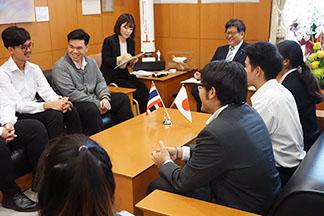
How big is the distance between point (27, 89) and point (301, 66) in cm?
228

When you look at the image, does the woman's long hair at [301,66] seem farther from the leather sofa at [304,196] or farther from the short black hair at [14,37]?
the short black hair at [14,37]

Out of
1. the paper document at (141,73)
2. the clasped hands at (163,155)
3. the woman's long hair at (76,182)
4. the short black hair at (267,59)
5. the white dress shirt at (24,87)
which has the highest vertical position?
the short black hair at (267,59)

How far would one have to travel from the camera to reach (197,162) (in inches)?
71.8

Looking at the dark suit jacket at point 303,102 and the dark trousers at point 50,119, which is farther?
the dark trousers at point 50,119

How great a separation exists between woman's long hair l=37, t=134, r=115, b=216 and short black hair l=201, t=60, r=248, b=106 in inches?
39.6

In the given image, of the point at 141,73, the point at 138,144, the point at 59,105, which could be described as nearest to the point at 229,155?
the point at 138,144

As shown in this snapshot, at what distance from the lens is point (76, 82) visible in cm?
379

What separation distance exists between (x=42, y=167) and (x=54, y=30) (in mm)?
3691

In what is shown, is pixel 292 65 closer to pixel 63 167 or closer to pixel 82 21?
pixel 63 167

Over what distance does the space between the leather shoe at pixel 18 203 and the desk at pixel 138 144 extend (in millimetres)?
673

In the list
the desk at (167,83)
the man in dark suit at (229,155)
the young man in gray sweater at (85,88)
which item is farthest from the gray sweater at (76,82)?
the man in dark suit at (229,155)

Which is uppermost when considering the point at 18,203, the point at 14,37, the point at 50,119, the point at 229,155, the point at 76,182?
the point at 14,37

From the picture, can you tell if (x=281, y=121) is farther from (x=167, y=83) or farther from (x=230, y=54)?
(x=167, y=83)

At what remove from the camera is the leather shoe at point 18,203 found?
9.06 ft
